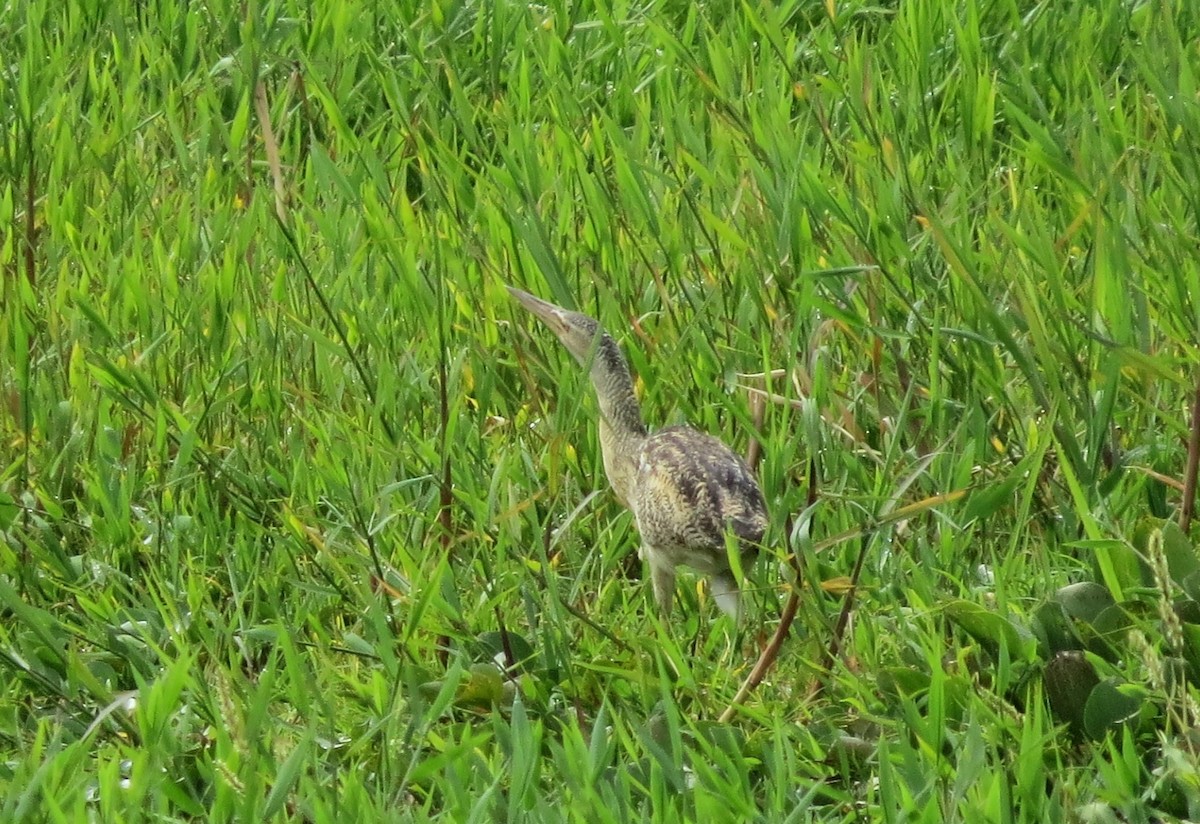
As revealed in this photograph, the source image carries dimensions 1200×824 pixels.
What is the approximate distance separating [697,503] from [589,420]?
732 mm

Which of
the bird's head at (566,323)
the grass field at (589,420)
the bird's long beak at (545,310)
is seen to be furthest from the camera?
the bird's long beak at (545,310)

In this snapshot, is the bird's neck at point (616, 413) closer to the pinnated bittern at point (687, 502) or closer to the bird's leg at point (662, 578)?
the pinnated bittern at point (687, 502)

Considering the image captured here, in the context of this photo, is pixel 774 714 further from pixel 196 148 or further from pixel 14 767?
pixel 196 148

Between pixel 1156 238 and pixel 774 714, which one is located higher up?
pixel 1156 238

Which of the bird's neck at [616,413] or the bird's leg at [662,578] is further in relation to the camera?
the bird's neck at [616,413]

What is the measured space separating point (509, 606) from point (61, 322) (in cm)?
164

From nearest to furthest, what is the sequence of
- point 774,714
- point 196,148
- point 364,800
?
point 364,800
point 774,714
point 196,148

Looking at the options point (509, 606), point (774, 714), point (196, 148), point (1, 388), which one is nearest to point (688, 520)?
point (509, 606)

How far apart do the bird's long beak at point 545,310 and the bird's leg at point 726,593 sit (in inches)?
32.3

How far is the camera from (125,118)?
604 cm

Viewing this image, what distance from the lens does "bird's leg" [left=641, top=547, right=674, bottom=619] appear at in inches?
156

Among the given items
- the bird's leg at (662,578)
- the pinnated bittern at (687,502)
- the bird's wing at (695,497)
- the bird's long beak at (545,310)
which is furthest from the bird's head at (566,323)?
the bird's leg at (662,578)

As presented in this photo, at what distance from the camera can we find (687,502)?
3.94m

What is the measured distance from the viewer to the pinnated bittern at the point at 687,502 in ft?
12.7
